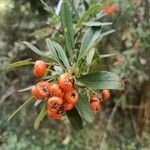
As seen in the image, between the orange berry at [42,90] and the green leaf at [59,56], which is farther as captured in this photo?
the green leaf at [59,56]

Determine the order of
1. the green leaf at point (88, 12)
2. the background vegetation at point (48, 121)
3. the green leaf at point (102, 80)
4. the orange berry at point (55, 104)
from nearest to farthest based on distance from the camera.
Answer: the orange berry at point (55, 104), the green leaf at point (102, 80), the green leaf at point (88, 12), the background vegetation at point (48, 121)

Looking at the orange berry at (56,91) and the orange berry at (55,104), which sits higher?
the orange berry at (56,91)

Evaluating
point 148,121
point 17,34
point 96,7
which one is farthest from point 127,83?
point 96,7

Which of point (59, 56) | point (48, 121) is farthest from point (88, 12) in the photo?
point (48, 121)

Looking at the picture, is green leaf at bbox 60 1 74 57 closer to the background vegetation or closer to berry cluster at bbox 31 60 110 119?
berry cluster at bbox 31 60 110 119

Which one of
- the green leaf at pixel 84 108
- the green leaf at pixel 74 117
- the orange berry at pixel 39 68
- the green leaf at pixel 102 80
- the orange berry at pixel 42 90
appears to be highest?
the orange berry at pixel 39 68

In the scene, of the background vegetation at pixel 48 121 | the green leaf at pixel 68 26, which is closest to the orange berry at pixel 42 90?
the green leaf at pixel 68 26

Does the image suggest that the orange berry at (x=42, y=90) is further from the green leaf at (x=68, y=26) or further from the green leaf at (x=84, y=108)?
the green leaf at (x=68, y=26)

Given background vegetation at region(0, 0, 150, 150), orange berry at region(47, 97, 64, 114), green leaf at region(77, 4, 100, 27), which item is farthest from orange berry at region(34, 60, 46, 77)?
background vegetation at region(0, 0, 150, 150)
